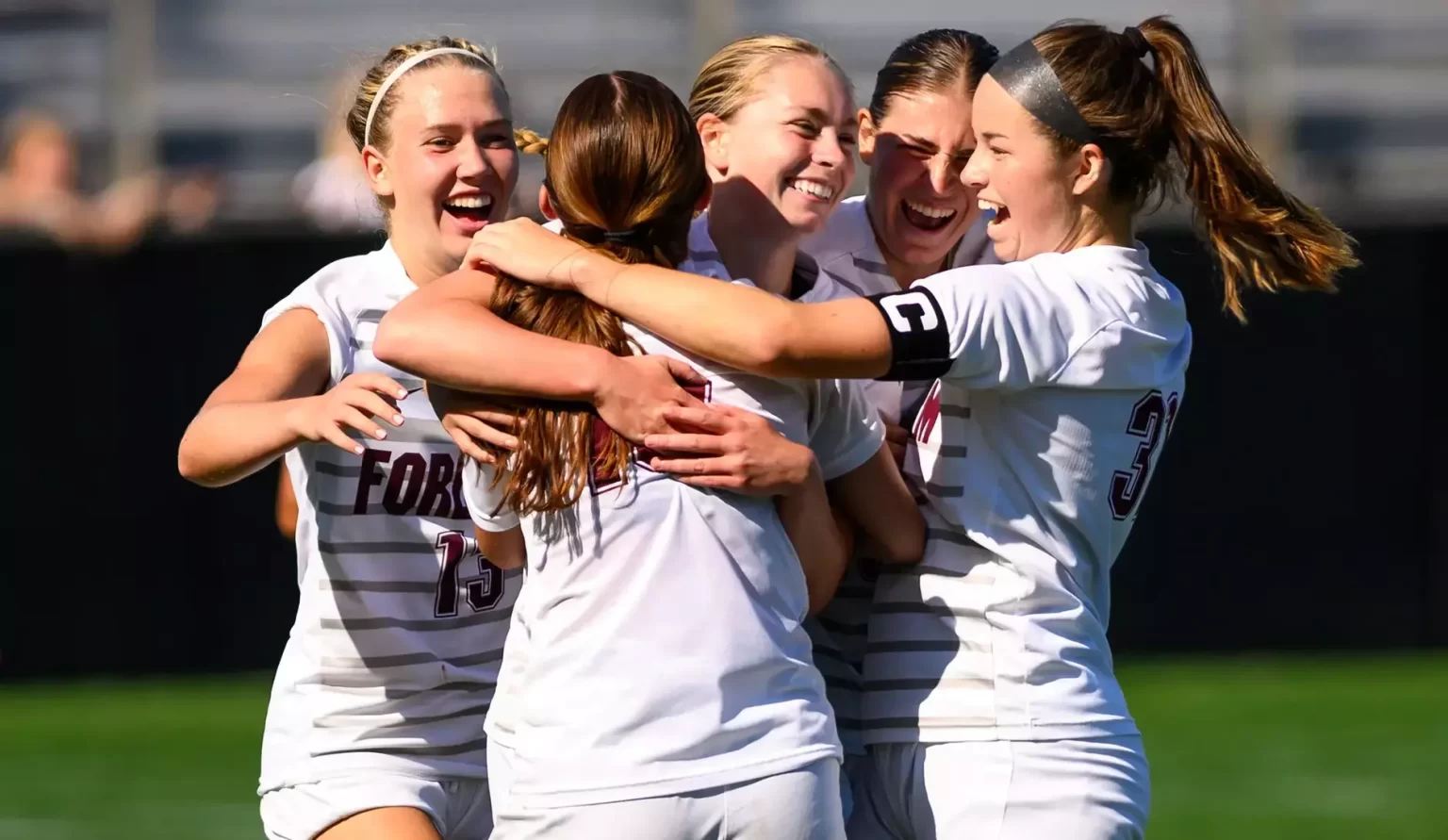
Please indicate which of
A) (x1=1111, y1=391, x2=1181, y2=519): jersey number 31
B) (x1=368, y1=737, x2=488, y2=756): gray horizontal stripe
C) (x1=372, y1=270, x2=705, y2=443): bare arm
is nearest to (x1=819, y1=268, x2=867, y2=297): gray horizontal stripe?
(x1=1111, y1=391, x2=1181, y2=519): jersey number 31

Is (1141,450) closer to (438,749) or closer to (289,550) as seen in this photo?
(438,749)

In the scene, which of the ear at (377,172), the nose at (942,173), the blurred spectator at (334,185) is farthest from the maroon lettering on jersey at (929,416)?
the blurred spectator at (334,185)

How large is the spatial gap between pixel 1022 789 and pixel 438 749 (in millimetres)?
1066

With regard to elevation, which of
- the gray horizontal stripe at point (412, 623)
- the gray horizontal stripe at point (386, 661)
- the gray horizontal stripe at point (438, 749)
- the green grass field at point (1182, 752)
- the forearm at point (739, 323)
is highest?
the forearm at point (739, 323)

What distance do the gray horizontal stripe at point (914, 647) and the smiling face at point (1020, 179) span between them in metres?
0.61

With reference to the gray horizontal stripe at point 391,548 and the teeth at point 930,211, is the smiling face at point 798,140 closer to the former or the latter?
the teeth at point 930,211

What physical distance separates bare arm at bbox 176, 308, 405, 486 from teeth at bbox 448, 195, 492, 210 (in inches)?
13.6

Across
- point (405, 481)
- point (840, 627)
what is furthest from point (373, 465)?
point (840, 627)

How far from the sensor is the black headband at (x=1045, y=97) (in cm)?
302

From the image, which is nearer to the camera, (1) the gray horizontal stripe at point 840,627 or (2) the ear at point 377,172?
(1) the gray horizontal stripe at point 840,627

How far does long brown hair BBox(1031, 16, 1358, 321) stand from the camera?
3.05m

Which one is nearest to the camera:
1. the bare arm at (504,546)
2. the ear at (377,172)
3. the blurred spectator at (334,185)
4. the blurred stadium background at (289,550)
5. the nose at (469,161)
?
the bare arm at (504,546)

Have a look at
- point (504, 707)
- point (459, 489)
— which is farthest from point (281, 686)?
point (504, 707)

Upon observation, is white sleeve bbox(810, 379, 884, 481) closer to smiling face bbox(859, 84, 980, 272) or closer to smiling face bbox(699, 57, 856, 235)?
smiling face bbox(699, 57, 856, 235)
